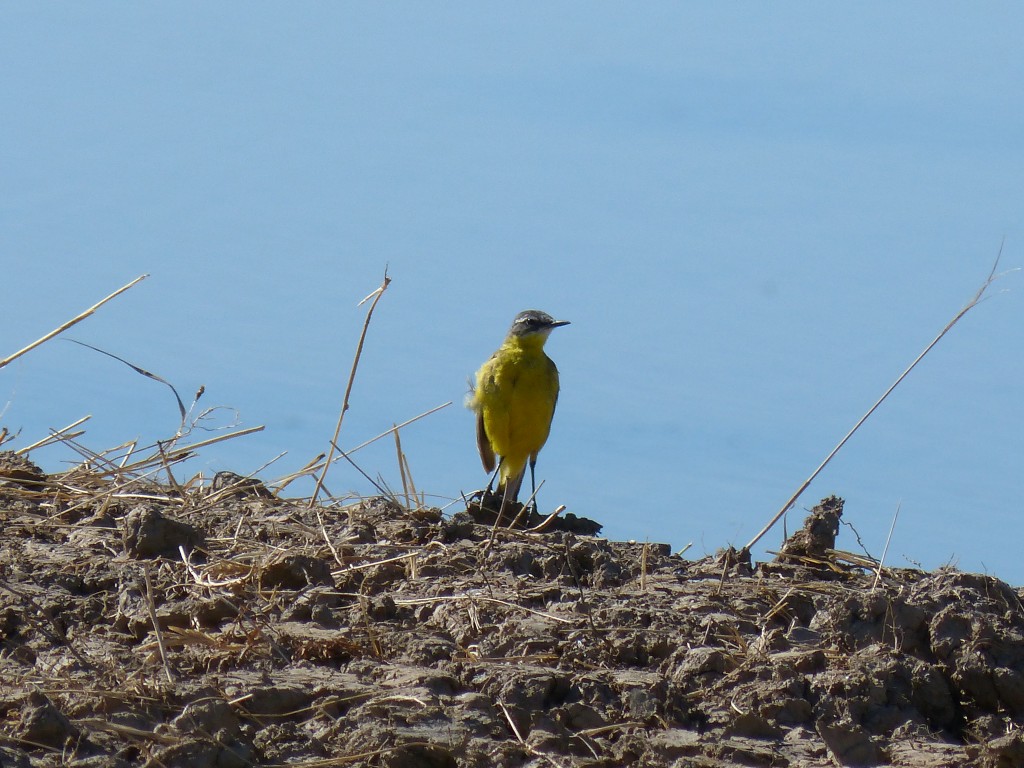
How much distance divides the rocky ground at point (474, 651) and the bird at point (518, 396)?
3.56 metres

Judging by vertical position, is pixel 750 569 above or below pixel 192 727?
above

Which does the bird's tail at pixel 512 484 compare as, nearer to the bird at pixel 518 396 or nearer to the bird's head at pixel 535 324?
the bird at pixel 518 396

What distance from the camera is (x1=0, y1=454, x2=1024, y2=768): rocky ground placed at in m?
4.90

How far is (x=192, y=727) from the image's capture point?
15.7 ft

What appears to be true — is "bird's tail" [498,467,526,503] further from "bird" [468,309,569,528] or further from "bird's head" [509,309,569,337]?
"bird's head" [509,309,569,337]

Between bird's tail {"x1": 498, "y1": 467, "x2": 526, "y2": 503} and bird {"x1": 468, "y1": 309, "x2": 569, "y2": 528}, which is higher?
bird {"x1": 468, "y1": 309, "x2": 569, "y2": 528}

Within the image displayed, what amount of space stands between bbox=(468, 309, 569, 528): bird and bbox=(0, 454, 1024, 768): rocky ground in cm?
356

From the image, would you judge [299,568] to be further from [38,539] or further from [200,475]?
[200,475]

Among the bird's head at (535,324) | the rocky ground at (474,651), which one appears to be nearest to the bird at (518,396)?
the bird's head at (535,324)

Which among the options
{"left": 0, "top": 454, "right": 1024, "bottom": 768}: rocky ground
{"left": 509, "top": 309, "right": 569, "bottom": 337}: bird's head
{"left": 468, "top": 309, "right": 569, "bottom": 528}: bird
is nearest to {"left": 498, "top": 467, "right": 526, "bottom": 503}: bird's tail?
{"left": 468, "top": 309, "right": 569, "bottom": 528}: bird

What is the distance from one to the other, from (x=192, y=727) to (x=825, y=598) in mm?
2984

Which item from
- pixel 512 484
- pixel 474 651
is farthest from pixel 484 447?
pixel 474 651

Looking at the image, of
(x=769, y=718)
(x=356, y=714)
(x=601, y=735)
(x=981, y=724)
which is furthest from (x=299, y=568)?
(x=981, y=724)

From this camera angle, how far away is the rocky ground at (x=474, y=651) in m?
4.90
